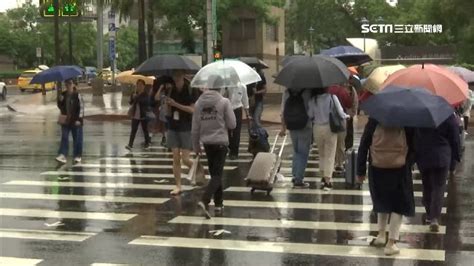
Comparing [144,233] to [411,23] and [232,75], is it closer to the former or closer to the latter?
[232,75]

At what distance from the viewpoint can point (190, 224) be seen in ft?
29.5

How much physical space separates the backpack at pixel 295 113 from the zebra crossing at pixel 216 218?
40.6 inches

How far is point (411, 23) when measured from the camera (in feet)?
211

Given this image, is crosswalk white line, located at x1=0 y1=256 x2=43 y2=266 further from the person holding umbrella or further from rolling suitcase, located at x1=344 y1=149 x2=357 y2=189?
rolling suitcase, located at x1=344 y1=149 x2=357 y2=189

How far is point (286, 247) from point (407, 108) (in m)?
1.96

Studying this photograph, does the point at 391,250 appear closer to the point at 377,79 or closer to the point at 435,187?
the point at 435,187

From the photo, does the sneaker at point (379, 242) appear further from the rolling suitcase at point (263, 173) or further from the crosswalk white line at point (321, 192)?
the rolling suitcase at point (263, 173)

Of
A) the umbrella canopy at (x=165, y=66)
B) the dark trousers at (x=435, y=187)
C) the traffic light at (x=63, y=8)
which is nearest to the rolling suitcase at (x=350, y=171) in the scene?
the dark trousers at (x=435, y=187)

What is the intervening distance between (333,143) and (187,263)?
14.8 feet

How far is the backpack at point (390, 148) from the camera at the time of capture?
7332mm

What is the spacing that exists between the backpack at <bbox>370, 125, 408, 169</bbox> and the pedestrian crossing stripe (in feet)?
4.84

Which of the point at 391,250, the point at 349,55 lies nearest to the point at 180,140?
the point at 391,250

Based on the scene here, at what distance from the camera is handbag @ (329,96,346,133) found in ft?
35.8

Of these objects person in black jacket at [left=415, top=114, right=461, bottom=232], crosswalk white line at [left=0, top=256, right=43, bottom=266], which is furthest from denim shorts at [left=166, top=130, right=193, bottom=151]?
crosswalk white line at [left=0, top=256, right=43, bottom=266]
